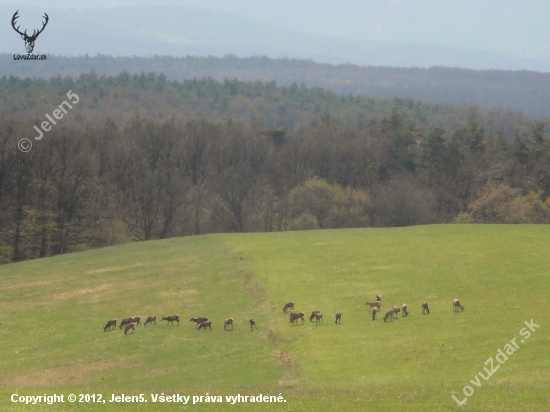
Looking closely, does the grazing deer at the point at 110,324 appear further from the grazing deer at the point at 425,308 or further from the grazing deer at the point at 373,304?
the grazing deer at the point at 425,308

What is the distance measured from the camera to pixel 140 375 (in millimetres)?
28047

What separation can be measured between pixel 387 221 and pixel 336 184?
30.4 ft

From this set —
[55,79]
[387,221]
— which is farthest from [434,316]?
[55,79]

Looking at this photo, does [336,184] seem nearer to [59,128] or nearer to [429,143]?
[429,143]

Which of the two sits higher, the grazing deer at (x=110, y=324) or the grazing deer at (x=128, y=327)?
the grazing deer at (x=128, y=327)

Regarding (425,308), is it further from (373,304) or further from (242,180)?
(242,180)

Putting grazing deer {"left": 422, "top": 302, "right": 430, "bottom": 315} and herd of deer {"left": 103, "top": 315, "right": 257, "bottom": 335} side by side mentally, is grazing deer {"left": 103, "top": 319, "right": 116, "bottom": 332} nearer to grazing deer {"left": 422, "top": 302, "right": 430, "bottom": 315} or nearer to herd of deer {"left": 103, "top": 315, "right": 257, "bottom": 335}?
herd of deer {"left": 103, "top": 315, "right": 257, "bottom": 335}

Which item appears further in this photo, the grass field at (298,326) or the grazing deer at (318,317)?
the grazing deer at (318,317)

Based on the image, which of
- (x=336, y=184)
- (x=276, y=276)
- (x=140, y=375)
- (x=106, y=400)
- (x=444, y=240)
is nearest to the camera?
(x=106, y=400)

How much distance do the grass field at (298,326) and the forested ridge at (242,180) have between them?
19.5 m

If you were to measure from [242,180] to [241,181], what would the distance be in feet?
0.87

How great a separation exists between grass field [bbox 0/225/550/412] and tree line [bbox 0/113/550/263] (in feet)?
63.1

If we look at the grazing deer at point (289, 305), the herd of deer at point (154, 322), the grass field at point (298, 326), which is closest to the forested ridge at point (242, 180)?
the grass field at point (298, 326)

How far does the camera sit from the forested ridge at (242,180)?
69125 mm
